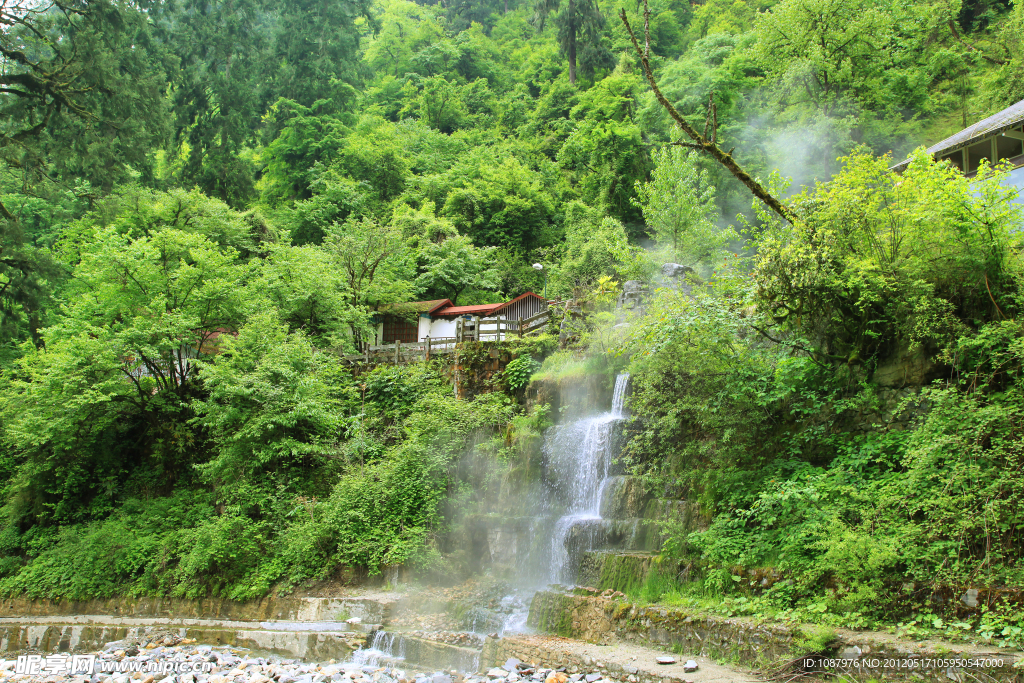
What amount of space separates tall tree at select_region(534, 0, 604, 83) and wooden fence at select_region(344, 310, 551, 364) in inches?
1210

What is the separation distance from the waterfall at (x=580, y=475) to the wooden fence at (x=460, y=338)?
16.3 feet

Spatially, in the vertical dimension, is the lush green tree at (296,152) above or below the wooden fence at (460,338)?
above

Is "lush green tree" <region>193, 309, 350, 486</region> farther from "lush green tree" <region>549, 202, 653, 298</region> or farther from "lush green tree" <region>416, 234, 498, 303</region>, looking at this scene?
"lush green tree" <region>416, 234, 498, 303</region>

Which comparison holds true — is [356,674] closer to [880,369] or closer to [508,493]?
[508,493]

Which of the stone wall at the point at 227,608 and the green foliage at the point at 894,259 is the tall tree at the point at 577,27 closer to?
the green foliage at the point at 894,259

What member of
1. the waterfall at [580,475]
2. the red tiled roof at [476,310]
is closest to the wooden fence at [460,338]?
the waterfall at [580,475]

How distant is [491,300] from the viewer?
31984mm

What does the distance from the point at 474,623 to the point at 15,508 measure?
15.6 m

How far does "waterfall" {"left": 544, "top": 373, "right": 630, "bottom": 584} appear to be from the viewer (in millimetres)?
12617

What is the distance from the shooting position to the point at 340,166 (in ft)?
121

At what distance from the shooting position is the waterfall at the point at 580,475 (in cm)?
1262

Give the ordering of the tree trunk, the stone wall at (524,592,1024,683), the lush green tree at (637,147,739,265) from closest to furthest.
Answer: the stone wall at (524,592,1024,683) → the lush green tree at (637,147,739,265) → the tree trunk

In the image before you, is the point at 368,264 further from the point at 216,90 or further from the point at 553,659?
the point at 553,659

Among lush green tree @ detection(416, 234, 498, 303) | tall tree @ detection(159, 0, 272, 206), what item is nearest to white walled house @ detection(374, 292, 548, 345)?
lush green tree @ detection(416, 234, 498, 303)
